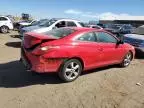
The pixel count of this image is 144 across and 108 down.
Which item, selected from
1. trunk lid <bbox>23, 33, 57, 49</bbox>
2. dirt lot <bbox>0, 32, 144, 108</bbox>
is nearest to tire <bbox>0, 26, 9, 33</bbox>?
dirt lot <bbox>0, 32, 144, 108</bbox>

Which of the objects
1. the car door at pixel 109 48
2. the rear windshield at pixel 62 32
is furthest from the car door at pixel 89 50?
the rear windshield at pixel 62 32

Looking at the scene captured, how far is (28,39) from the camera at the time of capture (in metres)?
6.89

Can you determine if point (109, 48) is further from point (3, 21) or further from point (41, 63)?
point (3, 21)

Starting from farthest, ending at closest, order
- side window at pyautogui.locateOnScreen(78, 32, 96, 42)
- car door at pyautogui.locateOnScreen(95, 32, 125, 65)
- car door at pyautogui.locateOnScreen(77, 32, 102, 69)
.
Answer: car door at pyautogui.locateOnScreen(95, 32, 125, 65) → side window at pyautogui.locateOnScreen(78, 32, 96, 42) → car door at pyautogui.locateOnScreen(77, 32, 102, 69)

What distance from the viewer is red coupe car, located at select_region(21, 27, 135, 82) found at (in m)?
6.43

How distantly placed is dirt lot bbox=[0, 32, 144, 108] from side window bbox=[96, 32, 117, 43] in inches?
42.4

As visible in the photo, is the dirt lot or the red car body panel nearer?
the dirt lot

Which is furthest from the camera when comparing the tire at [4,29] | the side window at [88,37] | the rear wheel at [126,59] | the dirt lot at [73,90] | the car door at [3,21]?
the tire at [4,29]

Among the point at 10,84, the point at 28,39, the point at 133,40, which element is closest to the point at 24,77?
the point at 10,84

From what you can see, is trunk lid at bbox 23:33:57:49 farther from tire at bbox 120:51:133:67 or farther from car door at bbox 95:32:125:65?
tire at bbox 120:51:133:67

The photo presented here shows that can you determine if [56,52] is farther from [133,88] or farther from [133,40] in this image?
[133,40]

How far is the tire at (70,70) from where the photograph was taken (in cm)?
672

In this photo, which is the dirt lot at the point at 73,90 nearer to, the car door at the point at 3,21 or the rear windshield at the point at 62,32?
the rear windshield at the point at 62,32

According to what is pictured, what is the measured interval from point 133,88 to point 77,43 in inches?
79.9
